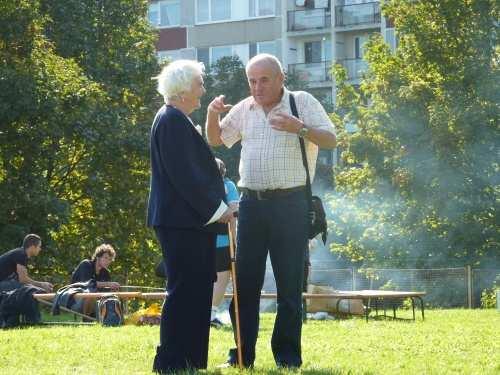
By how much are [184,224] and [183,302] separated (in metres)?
0.50

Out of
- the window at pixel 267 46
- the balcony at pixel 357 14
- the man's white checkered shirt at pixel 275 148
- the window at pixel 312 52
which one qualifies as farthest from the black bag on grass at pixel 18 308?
the window at pixel 267 46

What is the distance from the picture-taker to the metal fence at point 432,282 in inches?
1125

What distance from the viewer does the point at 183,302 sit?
338 inches

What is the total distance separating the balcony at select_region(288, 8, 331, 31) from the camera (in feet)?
195

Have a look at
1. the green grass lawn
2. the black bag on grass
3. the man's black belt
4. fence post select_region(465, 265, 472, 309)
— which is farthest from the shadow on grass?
fence post select_region(465, 265, 472, 309)

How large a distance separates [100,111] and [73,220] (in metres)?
3.36

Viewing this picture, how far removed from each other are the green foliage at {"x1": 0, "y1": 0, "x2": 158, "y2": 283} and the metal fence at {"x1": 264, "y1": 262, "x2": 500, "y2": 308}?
635 cm

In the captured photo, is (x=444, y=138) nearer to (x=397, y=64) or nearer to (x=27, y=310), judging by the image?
(x=397, y=64)

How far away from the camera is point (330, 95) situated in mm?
58750

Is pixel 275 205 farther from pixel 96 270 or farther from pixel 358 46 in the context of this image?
pixel 358 46

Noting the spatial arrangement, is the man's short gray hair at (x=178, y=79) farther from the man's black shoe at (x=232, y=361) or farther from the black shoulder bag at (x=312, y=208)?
the man's black shoe at (x=232, y=361)

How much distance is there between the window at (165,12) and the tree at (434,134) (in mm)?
23657

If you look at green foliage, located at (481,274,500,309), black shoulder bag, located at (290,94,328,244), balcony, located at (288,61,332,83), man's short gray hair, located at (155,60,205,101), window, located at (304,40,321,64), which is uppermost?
window, located at (304,40,321,64)

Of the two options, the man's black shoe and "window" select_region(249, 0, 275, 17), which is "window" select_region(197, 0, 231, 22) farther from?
the man's black shoe
